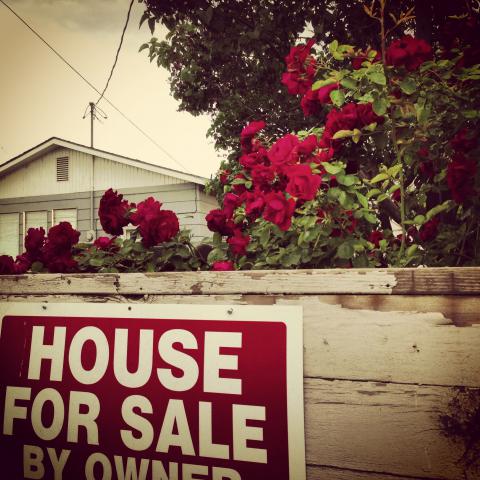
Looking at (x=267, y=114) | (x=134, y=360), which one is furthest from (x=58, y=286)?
(x=267, y=114)

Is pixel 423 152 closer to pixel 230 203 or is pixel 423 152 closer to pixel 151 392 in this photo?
pixel 230 203

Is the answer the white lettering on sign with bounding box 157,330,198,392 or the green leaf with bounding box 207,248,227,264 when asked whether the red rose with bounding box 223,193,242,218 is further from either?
the white lettering on sign with bounding box 157,330,198,392

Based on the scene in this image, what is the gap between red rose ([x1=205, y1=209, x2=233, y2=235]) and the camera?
146 centimetres

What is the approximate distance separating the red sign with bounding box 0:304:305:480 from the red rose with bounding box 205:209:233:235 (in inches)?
24.8

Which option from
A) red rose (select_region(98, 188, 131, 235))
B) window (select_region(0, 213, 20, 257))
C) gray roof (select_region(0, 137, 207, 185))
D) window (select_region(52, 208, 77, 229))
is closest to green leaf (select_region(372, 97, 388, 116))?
red rose (select_region(98, 188, 131, 235))

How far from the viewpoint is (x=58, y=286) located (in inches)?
38.9

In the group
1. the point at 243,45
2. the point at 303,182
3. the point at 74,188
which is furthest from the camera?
the point at 74,188

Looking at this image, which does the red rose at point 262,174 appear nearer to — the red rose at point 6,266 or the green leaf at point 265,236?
the green leaf at point 265,236

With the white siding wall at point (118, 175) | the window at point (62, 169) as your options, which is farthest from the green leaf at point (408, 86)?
the window at point (62, 169)

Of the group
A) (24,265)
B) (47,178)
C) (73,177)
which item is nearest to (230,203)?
(24,265)

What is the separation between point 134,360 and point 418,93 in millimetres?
1159

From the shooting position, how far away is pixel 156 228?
1.34 metres

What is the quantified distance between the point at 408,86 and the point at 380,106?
104 mm

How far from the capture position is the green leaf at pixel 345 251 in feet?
3.68
